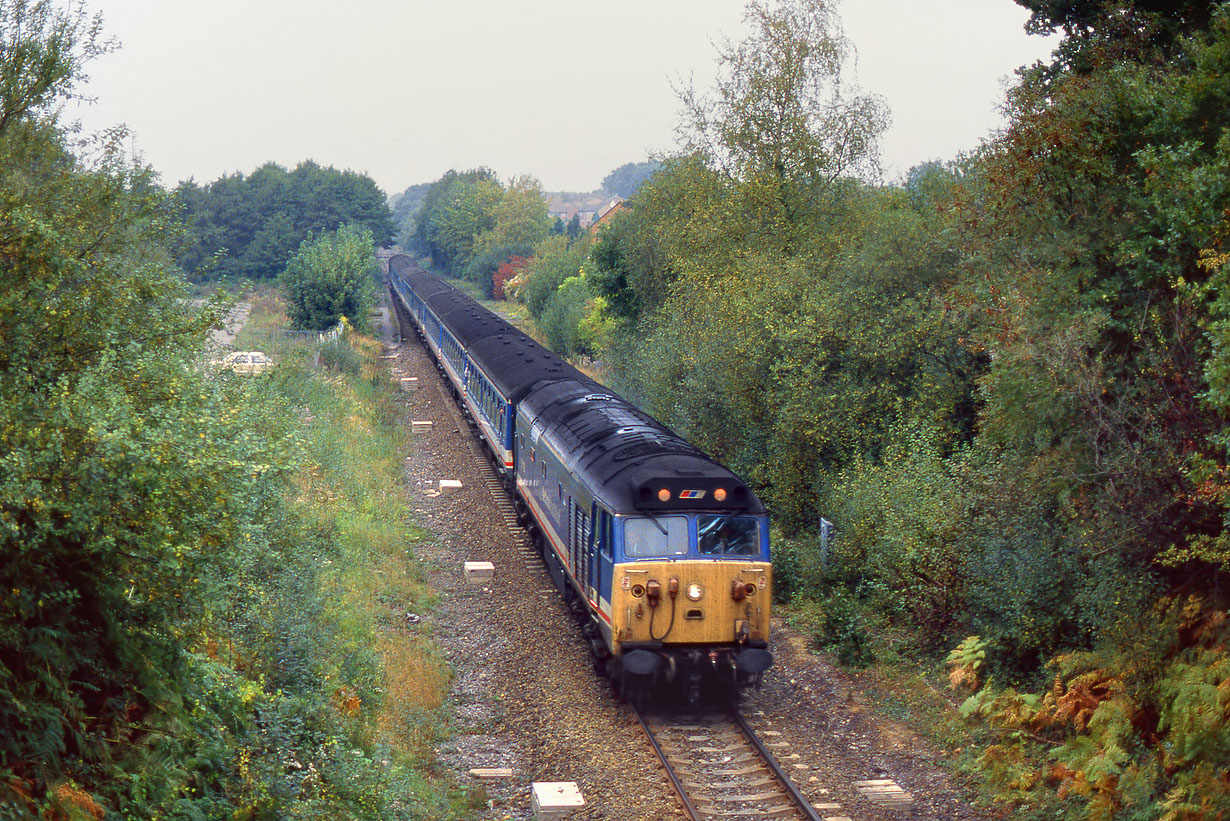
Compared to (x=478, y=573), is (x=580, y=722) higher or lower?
lower

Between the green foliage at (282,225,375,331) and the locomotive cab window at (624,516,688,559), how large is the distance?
121 ft

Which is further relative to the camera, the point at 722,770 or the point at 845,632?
the point at 845,632

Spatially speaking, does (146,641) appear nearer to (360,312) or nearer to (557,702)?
(557,702)

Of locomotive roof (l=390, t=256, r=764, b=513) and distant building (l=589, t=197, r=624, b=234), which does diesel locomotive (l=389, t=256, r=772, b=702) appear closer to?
locomotive roof (l=390, t=256, r=764, b=513)

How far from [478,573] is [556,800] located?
8.46m

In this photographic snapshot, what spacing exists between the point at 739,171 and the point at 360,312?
2618cm

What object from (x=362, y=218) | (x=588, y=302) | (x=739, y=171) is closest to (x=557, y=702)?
(x=739, y=171)

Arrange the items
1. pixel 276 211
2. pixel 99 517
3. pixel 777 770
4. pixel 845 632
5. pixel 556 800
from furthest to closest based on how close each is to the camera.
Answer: pixel 276 211 < pixel 845 632 < pixel 777 770 < pixel 556 800 < pixel 99 517

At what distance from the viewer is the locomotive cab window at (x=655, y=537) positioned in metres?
12.5

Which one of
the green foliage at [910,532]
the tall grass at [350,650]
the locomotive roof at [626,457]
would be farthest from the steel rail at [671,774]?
the green foliage at [910,532]

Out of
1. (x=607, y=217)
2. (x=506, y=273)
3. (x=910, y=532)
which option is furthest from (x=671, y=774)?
(x=506, y=273)

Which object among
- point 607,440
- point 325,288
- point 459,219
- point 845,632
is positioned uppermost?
point 459,219

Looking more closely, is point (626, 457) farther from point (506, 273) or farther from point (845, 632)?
point (506, 273)

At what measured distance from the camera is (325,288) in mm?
47906
